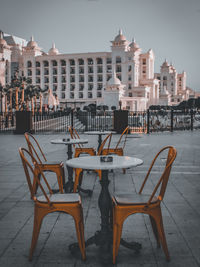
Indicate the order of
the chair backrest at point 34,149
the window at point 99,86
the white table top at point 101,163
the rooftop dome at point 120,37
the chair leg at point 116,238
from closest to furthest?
the chair leg at point 116,238 < the white table top at point 101,163 < the chair backrest at point 34,149 < the rooftop dome at point 120,37 < the window at point 99,86

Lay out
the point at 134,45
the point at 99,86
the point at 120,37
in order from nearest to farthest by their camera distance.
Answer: the point at 120,37, the point at 99,86, the point at 134,45

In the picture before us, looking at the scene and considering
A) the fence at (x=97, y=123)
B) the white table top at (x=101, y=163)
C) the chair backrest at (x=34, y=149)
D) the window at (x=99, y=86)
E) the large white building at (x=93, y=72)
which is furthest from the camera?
the window at (x=99, y=86)

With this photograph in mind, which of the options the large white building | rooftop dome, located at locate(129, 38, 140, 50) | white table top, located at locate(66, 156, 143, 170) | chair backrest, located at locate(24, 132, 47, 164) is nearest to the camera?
white table top, located at locate(66, 156, 143, 170)

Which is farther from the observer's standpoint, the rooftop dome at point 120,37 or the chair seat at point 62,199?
the rooftop dome at point 120,37

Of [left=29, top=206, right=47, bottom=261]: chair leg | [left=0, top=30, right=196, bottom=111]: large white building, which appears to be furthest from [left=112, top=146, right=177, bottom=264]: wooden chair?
[left=0, top=30, right=196, bottom=111]: large white building

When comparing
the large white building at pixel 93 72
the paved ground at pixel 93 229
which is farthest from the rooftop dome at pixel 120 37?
the paved ground at pixel 93 229

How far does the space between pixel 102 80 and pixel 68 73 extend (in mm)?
10197

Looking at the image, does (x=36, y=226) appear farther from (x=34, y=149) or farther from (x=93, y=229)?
(x=34, y=149)

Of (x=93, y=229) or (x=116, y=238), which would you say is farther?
(x=93, y=229)

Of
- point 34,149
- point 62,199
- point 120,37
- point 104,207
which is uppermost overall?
point 120,37

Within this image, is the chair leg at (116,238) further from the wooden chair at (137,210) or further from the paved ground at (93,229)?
the paved ground at (93,229)

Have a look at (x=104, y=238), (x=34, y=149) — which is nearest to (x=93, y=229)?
(x=104, y=238)

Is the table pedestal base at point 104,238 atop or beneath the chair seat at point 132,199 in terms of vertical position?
beneath

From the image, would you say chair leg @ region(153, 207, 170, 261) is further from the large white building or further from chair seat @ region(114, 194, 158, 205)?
the large white building
